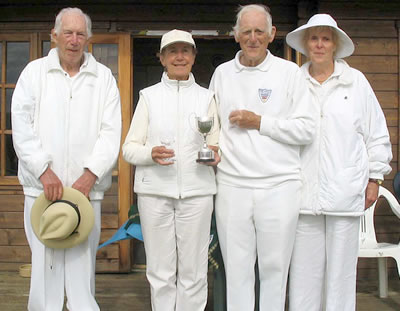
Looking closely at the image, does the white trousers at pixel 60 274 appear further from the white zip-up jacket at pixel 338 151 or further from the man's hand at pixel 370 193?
the man's hand at pixel 370 193

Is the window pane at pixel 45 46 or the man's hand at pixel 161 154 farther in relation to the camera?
the window pane at pixel 45 46

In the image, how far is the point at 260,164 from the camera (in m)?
2.64

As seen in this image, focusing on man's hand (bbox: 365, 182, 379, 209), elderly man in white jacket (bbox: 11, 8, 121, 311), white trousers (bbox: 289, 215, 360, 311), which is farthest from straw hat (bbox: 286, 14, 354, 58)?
elderly man in white jacket (bbox: 11, 8, 121, 311)

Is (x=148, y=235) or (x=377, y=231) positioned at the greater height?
(x=148, y=235)

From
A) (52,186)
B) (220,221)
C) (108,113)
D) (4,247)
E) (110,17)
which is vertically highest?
(110,17)

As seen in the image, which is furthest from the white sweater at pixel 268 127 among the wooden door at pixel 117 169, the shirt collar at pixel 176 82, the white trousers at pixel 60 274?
the wooden door at pixel 117 169

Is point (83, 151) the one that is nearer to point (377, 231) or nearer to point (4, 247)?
point (4, 247)

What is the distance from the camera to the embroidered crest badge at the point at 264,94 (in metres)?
2.68

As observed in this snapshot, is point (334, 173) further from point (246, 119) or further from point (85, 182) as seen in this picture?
point (85, 182)

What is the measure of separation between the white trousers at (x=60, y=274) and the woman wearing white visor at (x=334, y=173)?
1078 mm

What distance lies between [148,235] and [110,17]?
2319 millimetres

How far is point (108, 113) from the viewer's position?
2.79 meters

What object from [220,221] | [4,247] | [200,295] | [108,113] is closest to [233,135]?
[220,221]

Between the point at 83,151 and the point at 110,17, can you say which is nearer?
the point at 83,151
